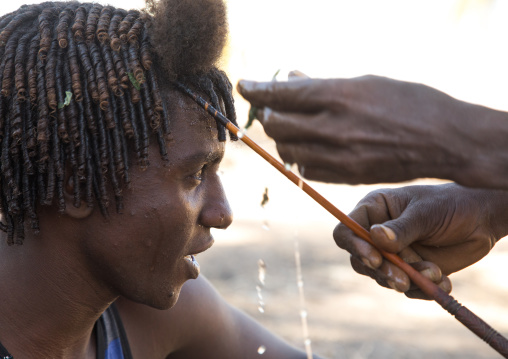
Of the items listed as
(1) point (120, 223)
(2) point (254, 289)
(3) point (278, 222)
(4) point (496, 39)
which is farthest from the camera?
(4) point (496, 39)

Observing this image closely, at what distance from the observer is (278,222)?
8711 millimetres

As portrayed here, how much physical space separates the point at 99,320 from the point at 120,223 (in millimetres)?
654

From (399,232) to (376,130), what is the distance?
68 cm

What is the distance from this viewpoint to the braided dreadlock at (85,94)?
7.06 feet

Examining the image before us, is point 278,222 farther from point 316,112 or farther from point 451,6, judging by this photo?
point 451,6

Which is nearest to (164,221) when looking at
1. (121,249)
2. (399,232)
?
(121,249)

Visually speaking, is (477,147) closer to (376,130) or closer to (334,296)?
(376,130)

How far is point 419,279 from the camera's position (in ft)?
6.88

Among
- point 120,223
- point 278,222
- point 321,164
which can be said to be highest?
point 321,164

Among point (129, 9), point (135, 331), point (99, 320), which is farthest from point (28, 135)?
point (135, 331)

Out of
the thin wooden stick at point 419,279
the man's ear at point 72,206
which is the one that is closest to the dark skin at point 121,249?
the man's ear at point 72,206

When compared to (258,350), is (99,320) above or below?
above

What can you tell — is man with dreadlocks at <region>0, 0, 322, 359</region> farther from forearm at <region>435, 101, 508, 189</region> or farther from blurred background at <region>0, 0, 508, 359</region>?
forearm at <region>435, 101, 508, 189</region>

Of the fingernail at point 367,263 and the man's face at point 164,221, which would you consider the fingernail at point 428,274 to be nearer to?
the fingernail at point 367,263
